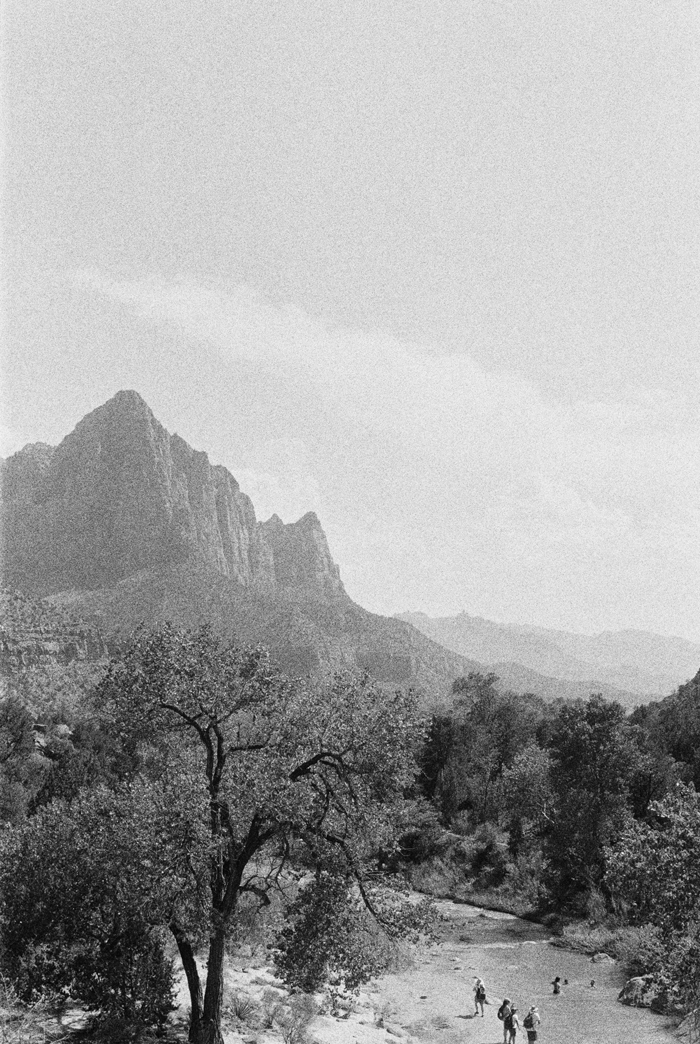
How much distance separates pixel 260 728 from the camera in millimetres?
19000

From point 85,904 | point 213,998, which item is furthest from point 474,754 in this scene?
point 85,904

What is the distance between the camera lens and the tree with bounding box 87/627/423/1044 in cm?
1736

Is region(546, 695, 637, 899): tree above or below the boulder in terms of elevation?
above

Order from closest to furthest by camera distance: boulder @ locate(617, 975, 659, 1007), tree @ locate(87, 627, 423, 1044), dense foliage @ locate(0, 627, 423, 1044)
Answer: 1. dense foliage @ locate(0, 627, 423, 1044)
2. tree @ locate(87, 627, 423, 1044)
3. boulder @ locate(617, 975, 659, 1007)

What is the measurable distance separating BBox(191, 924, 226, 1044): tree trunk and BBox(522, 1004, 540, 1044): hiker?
14390 millimetres

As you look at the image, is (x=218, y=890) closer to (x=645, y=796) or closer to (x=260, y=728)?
(x=260, y=728)

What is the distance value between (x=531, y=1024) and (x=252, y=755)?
18.8 metres

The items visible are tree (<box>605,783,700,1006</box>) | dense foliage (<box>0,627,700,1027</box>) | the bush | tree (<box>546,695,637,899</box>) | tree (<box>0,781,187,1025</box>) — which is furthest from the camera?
tree (<box>546,695,637,899</box>)

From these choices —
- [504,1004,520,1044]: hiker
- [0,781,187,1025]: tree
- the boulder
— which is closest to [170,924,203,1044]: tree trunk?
[0,781,187,1025]: tree

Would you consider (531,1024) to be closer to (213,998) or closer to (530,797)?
(213,998)

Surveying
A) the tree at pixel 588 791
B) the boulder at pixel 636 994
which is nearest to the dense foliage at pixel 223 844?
the boulder at pixel 636 994

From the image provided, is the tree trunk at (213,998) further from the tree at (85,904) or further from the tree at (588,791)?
the tree at (588,791)

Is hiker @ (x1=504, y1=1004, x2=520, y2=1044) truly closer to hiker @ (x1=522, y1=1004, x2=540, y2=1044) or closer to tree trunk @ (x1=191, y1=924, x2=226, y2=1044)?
hiker @ (x1=522, y1=1004, x2=540, y2=1044)

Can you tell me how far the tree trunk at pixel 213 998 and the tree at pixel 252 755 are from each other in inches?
1.0
